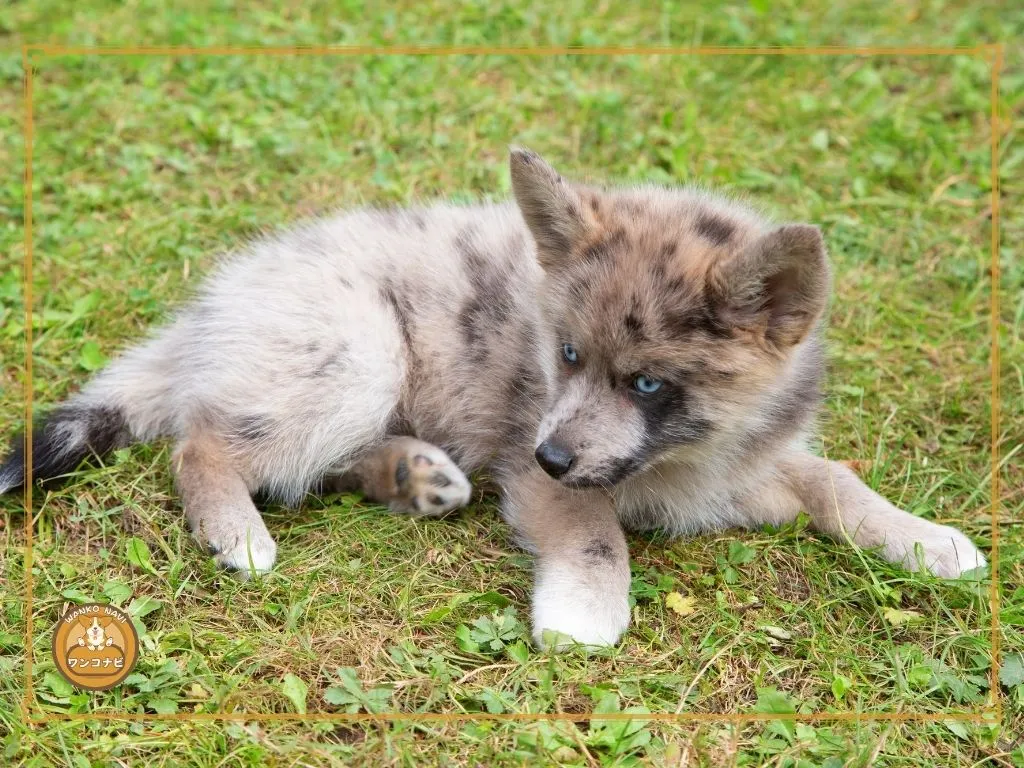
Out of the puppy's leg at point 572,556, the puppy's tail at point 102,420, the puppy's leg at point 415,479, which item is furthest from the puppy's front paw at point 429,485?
the puppy's tail at point 102,420

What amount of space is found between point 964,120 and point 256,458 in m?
3.85

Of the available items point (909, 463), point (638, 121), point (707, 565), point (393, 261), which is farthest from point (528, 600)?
point (638, 121)

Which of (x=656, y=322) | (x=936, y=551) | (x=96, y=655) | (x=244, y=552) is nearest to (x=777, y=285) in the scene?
(x=656, y=322)

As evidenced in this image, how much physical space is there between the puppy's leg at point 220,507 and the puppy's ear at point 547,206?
1.19 metres

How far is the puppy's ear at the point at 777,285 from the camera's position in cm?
261

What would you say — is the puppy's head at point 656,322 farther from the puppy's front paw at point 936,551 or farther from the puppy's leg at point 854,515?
the puppy's front paw at point 936,551

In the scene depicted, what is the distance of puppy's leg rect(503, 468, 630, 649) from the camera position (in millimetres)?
2918

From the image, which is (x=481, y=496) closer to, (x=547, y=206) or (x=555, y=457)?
(x=555, y=457)

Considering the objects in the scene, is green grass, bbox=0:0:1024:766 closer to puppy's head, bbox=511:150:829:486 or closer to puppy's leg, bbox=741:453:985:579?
puppy's leg, bbox=741:453:985:579

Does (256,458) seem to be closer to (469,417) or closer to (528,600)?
(469,417)

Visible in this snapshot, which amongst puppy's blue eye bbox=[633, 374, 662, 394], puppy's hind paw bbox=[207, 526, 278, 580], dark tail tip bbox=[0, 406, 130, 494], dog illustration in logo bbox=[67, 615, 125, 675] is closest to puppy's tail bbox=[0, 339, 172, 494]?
dark tail tip bbox=[0, 406, 130, 494]

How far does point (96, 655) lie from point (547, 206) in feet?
5.62

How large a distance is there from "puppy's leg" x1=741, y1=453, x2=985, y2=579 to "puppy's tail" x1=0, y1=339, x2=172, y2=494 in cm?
202

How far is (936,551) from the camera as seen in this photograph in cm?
322
